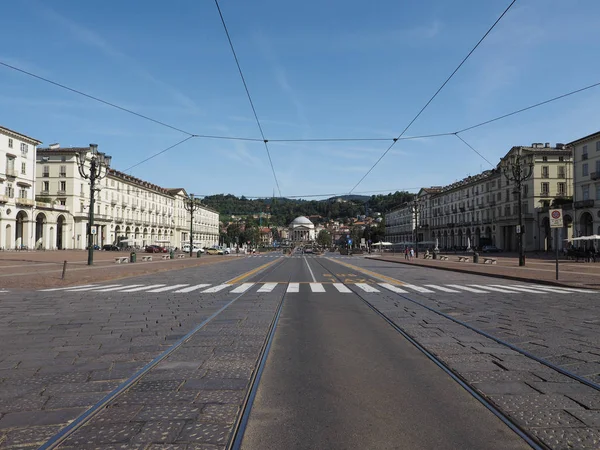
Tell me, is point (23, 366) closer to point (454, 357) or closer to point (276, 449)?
point (276, 449)

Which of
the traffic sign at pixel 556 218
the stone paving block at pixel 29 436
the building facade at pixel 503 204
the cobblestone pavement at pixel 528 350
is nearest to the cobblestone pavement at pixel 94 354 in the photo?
the stone paving block at pixel 29 436

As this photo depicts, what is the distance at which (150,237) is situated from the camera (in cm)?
10644

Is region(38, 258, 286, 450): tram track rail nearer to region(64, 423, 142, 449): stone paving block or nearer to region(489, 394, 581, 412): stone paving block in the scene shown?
region(64, 423, 142, 449): stone paving block

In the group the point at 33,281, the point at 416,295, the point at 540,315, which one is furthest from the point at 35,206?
the point at 540,315

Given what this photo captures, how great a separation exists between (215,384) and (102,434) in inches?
55.1

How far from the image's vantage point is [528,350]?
643 centimetres

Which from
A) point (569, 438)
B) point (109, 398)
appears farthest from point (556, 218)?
point (109, 398)

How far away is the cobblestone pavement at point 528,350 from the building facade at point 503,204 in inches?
1595

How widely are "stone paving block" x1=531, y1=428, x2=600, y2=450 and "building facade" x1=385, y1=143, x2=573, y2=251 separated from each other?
48.1m

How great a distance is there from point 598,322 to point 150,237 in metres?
106

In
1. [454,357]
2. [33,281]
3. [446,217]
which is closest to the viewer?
[454,357]

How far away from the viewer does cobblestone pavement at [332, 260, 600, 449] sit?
388 cm

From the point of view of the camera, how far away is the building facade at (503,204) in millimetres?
68625

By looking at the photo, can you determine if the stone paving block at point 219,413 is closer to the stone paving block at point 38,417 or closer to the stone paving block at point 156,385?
the stone paving block at point 156,385
